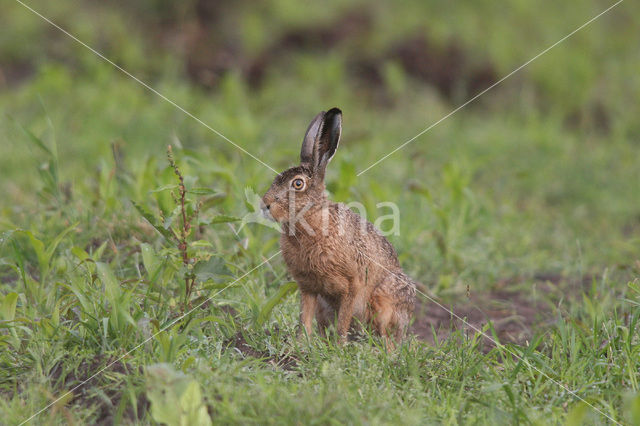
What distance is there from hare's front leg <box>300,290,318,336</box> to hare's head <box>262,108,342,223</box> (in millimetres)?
392

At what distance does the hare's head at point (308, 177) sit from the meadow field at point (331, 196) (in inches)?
6.4

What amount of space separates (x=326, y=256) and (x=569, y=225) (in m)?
3.69

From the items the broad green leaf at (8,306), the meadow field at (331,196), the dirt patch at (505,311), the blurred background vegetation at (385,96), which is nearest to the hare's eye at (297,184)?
the meadow field at (331,196)

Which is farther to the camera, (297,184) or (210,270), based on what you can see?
(297,184)

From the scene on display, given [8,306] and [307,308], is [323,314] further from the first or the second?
[8,306]

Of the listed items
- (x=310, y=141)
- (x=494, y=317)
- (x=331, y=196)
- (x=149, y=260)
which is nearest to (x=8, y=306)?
(x=149, y=260)

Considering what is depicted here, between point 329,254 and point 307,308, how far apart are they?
0.29m

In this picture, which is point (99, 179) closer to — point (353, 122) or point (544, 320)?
point (544, 320)

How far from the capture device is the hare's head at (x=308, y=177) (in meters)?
3.59

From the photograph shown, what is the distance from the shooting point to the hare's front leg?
3.58 metres

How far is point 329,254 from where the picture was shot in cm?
357

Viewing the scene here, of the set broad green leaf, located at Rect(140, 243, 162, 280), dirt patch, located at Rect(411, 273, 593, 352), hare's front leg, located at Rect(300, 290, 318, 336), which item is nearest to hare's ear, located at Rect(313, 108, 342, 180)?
hare's front leg, located at Rect(300, 290, 318, 336)

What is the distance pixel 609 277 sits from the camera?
→ 4.98 m

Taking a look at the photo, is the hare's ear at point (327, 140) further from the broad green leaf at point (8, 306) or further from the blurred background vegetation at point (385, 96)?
the blurred background vegetation at point (385, 96)
